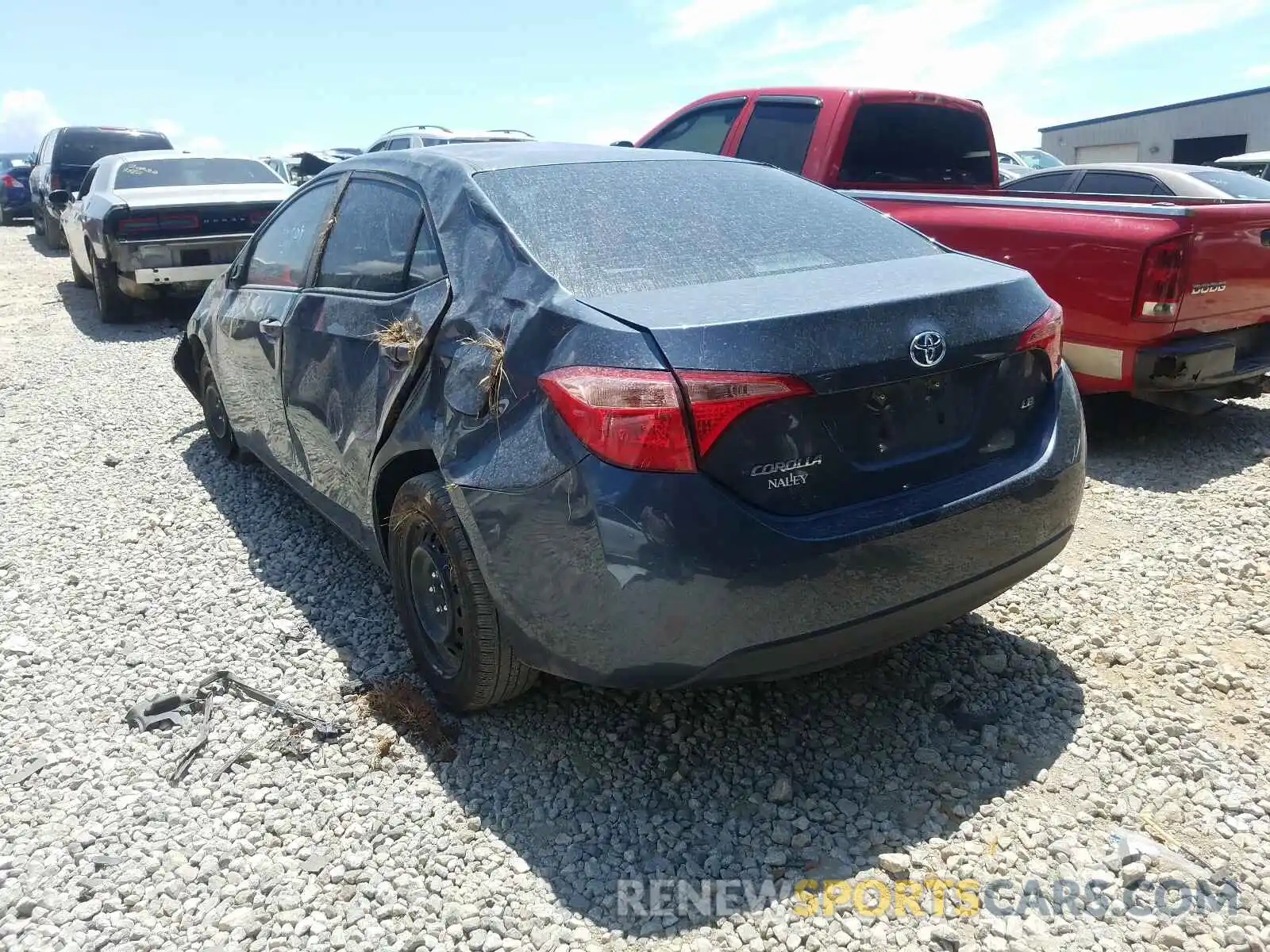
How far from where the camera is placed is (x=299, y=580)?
403 cm

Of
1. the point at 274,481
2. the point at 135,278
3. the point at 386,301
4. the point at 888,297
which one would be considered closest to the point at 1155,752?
the point at 888,297

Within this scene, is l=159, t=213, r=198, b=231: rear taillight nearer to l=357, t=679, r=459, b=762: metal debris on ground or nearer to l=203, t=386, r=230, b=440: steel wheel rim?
l=203, t=386, r=230, b=440: steel wheel rim

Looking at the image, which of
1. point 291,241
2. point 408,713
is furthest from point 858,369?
point 291,241

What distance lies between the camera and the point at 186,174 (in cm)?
1010

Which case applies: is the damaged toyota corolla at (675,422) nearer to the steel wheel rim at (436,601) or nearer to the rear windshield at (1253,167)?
the steel wheel rim at (436,601)

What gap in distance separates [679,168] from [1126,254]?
250cm

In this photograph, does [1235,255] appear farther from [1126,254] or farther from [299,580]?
[299,580]

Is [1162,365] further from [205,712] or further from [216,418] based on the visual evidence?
[216,418]

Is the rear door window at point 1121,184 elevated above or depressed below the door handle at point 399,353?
below

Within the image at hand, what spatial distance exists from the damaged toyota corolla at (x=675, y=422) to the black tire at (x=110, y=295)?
7298mm

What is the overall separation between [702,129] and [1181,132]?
2955 cm

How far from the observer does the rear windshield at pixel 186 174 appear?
390 inches

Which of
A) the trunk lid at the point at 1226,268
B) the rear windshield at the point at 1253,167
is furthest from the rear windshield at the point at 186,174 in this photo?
the rear windshield at the point at 1253,167

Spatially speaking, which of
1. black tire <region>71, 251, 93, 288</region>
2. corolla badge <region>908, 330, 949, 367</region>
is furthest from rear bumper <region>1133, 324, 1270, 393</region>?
black tire <region>71, 251, 93, 288</region>
